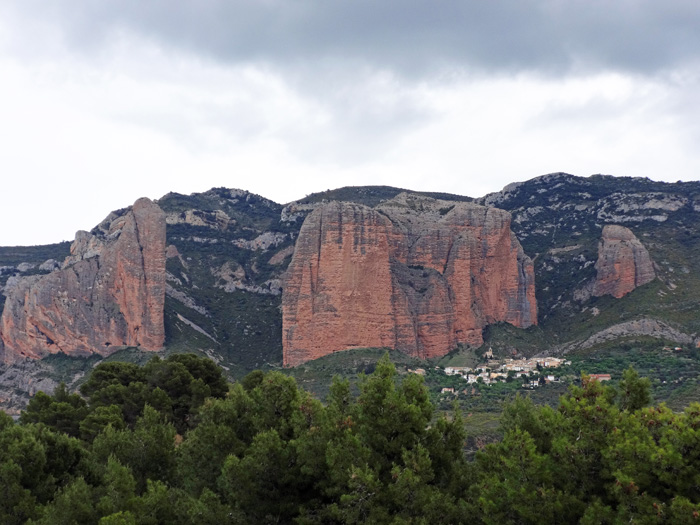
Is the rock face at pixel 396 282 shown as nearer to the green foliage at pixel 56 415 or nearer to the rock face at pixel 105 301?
the rock face at pixel 105 301

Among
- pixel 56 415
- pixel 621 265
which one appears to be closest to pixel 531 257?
pixel 621 265

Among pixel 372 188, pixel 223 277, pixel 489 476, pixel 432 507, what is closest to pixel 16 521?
pixel 432 507

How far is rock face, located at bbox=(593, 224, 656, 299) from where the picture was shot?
324 feet

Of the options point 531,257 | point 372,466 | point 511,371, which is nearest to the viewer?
point 372,466

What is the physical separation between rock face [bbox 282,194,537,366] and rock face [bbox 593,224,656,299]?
1363cm

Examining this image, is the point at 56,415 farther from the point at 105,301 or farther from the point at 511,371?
the point at 511,371

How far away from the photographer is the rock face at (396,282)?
91.8 meters

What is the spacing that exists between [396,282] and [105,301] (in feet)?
144

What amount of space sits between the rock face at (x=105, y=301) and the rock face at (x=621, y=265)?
71062 mm

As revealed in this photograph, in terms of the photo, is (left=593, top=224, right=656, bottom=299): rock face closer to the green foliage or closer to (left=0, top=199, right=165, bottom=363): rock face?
(left=0, top=199, right=165, bottom=363): rock face

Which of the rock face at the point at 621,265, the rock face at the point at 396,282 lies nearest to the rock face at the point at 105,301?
the rock face at the point at 396,282

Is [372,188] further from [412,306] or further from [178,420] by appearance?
[178,420]

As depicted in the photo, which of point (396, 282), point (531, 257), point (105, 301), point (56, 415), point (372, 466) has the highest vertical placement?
point (531, 257)

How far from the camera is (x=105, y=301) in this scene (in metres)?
91.9
